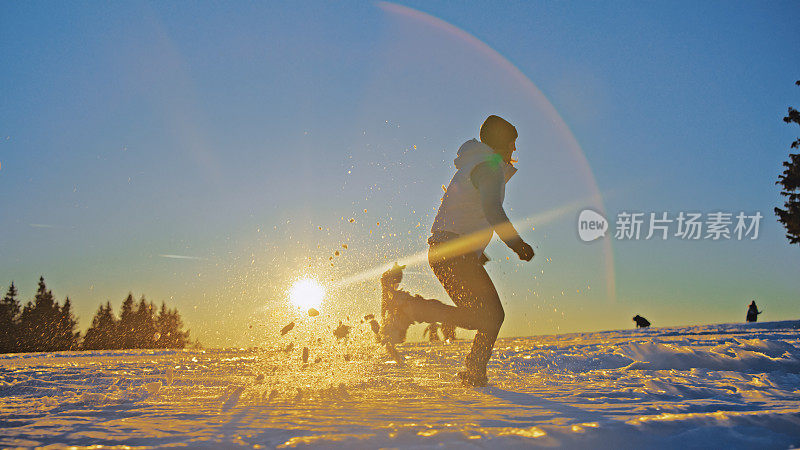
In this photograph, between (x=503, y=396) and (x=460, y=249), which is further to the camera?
(x=460, y=249)

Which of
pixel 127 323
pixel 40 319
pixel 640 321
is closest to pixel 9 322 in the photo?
pixel 40 319

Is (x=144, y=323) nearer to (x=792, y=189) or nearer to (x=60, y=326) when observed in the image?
(x=60, y=326)

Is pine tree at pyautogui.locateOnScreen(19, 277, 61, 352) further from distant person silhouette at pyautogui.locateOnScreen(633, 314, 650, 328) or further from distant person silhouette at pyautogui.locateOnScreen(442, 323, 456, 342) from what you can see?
distant person silhouette at pyautogui.locateOnScreen(442, 323, 456, 342)

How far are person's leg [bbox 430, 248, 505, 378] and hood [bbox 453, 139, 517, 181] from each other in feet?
2.43

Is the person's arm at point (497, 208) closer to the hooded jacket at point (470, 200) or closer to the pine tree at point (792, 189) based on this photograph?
the hooded jacket at point (470, 200)

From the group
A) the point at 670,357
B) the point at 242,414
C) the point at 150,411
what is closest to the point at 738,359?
the point at 670,357

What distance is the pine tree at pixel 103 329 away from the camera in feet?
166

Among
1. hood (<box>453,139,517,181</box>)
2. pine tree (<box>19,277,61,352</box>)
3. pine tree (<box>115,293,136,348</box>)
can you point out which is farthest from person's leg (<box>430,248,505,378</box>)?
pine tree (<box>115,293,136,348</box>)

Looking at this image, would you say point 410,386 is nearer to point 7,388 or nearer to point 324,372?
point 324,372

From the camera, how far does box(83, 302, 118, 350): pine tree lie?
50.7 meters

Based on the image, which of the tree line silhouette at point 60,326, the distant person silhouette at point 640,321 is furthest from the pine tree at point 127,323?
the distant person silhouette at point 640,321

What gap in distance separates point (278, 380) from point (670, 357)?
12.2 feet

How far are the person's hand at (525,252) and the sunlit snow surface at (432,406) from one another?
94 cm

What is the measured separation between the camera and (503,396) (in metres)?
3.25
